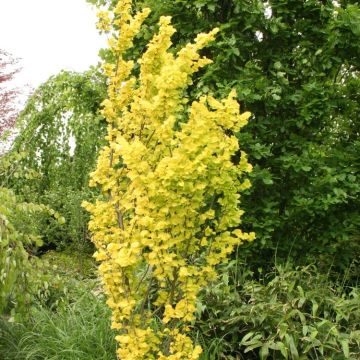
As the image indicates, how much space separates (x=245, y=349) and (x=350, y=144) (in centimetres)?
193

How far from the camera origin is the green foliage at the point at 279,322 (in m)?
3.38

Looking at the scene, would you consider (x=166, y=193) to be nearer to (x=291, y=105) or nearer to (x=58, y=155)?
(x=291, y=105)

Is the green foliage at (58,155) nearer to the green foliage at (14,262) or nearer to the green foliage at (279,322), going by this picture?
the green foliage at (14,262)

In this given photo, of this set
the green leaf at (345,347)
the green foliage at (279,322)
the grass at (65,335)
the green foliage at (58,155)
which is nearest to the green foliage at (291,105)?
the green foliage at (279,322)

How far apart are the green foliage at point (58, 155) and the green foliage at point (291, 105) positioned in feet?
6.67

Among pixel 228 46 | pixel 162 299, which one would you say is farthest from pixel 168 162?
pixel 228 46

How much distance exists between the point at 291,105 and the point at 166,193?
7.18 feet

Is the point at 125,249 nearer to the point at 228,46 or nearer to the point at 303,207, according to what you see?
the point at 303,207

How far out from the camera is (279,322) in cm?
342

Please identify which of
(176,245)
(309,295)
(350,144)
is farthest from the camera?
(350,144)

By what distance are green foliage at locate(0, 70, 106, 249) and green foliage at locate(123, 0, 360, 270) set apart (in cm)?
203

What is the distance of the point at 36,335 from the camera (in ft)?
12.2

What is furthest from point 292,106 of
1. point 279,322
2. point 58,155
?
point 58,155

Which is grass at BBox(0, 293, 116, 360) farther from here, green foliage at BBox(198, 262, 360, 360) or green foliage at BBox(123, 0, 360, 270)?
green foliage at BBox(123, 0, 360, 270)
